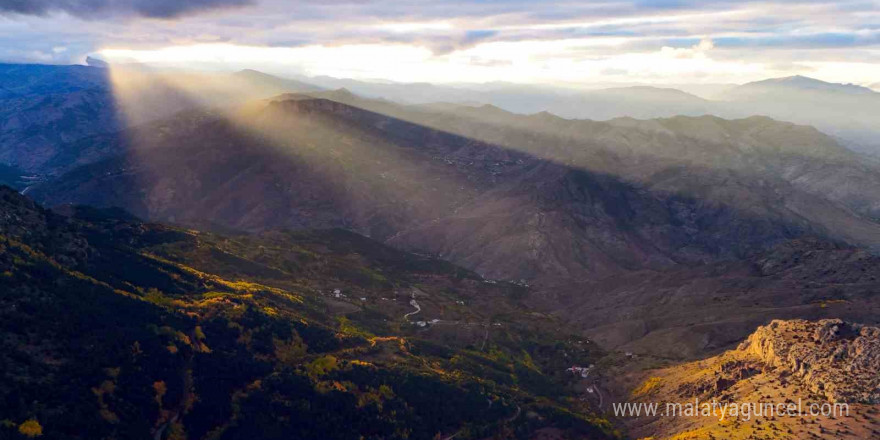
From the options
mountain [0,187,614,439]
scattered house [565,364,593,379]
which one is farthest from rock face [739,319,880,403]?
scattered house [565,364,593,379]

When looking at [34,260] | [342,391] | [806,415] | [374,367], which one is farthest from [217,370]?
[806,415]

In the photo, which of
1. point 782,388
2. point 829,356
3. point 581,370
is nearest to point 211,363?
point 782,388

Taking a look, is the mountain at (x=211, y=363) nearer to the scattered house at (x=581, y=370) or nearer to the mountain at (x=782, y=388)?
the scattered house at (x=581, y=370)

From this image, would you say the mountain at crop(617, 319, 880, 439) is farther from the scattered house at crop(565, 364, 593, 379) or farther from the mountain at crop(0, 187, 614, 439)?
the scattered house at crop(565, 364, 593, 379)

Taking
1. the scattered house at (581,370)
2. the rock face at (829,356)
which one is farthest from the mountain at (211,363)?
the rock face at (829,356)

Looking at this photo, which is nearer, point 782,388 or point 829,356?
point 782,388

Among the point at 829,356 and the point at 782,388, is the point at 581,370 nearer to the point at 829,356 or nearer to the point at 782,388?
the point at 782,388

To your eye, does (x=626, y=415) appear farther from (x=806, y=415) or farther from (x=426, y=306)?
(x=426, y=306)
